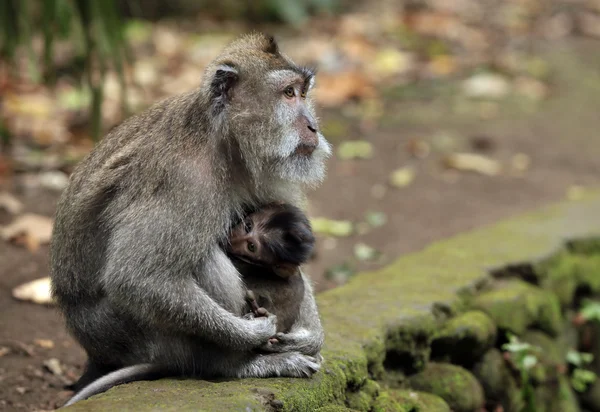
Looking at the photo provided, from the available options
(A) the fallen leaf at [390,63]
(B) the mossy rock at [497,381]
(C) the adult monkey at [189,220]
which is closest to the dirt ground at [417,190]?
(A) the fallen leaf at [390,63]

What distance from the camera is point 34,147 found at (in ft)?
27.7

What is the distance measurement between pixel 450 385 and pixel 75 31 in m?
4.50

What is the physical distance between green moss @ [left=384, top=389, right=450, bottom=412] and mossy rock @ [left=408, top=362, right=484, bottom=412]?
0.10 metres

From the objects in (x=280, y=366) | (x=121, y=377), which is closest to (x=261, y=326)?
(x=280, y=366)

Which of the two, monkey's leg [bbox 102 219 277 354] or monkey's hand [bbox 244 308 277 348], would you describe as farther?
monkey's hand [bbox 244 308 277 348]

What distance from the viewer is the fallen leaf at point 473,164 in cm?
895

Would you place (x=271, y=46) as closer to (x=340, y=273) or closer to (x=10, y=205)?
(x=340, y=273)

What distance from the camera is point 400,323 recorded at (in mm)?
5020

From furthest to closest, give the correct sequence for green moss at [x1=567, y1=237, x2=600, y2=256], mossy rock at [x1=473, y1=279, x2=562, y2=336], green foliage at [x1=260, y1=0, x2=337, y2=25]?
green foliage at [x1=260, y1=0, x2=337, y2=25] < green moss at [x1=567, y1=237, x2=600, y2=256] < mossy rock at [x1=473, y1=279, x2=562, y2=336]

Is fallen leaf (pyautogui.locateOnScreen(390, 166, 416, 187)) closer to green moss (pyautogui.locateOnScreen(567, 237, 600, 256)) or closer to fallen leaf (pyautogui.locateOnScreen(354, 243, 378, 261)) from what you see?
fallen leaf (pyautogui.locateOnScreen(354, 243, 378, 261))

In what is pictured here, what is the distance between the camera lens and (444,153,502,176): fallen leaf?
8953 millimetres

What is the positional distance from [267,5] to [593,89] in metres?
4.58

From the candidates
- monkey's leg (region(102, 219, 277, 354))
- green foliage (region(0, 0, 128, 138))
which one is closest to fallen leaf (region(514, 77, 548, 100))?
green foliage (region(0, 0, 128, 138))

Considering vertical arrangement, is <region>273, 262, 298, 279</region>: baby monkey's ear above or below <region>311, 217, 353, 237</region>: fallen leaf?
above
